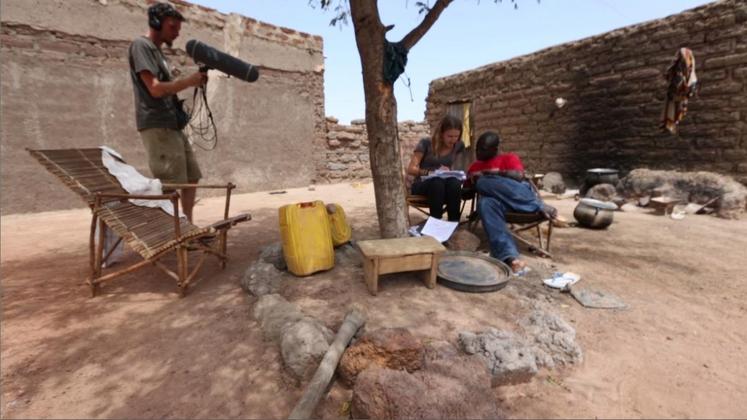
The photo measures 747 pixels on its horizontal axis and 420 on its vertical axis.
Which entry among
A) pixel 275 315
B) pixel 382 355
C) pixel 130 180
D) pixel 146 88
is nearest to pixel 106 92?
pixel 146 88

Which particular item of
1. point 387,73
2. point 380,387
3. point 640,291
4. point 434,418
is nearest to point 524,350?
point 434,418

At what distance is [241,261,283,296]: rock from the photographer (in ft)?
7.85

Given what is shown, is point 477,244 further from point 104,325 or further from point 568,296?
point 104,325

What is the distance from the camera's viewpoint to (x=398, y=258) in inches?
90.0

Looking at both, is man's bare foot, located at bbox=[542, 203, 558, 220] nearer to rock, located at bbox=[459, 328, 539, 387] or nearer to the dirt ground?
the dirt ground

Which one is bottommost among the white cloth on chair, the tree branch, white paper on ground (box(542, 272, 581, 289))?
white paper on ground (box(542, 272, 581, 289))

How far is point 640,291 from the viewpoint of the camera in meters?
2.55

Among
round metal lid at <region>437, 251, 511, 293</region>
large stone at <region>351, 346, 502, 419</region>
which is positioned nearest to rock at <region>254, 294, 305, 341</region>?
large stone at <region>351, 346, 502, 419</region>

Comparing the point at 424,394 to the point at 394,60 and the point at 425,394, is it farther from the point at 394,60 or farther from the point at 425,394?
the point at 394,60

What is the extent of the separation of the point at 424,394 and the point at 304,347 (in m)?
0.62

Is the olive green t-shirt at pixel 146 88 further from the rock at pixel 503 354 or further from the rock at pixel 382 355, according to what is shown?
the rock at pixel 503 354

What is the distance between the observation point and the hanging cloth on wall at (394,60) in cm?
268

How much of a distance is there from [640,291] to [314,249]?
2422mm

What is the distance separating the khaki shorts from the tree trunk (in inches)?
67.2
